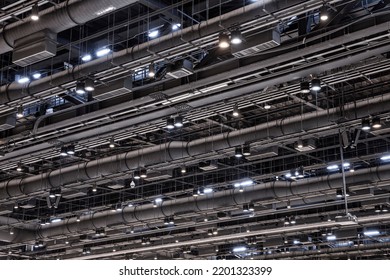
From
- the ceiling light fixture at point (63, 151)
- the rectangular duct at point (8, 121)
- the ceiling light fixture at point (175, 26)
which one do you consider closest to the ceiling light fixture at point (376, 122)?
the ceiling light fixture at point (175, 26)

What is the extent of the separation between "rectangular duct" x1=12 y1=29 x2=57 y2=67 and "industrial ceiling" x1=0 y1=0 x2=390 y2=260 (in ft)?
0.12

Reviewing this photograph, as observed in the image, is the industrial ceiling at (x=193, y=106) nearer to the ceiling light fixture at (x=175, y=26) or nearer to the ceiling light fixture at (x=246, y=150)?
the ceiling light fixture at (x=246, y=150)

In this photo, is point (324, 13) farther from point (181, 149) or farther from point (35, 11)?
point (181, 149)

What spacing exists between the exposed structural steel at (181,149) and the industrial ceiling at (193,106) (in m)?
0.05

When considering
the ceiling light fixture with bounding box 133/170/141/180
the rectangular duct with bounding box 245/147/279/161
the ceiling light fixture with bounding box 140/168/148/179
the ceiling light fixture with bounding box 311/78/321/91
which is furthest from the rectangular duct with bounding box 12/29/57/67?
the rectangular duct with bounding box 245/147/279/161

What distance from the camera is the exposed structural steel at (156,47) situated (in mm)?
15663

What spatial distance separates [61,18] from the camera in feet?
52.9

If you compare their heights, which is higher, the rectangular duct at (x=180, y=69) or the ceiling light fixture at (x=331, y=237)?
the rectangular duct at (x=180, y=69)

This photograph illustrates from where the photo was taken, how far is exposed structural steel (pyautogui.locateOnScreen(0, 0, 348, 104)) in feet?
51.4

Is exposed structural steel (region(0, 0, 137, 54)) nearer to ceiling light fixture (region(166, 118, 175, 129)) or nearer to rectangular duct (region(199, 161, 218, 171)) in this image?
ceiling light fixture (region(166, 118, 175, 129))

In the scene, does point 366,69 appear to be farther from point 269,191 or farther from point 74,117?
point 269,191

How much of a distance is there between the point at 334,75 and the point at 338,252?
30.1m

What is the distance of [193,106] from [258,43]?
5.32 metres

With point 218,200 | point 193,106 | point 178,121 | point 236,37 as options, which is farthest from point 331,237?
point 236,37
